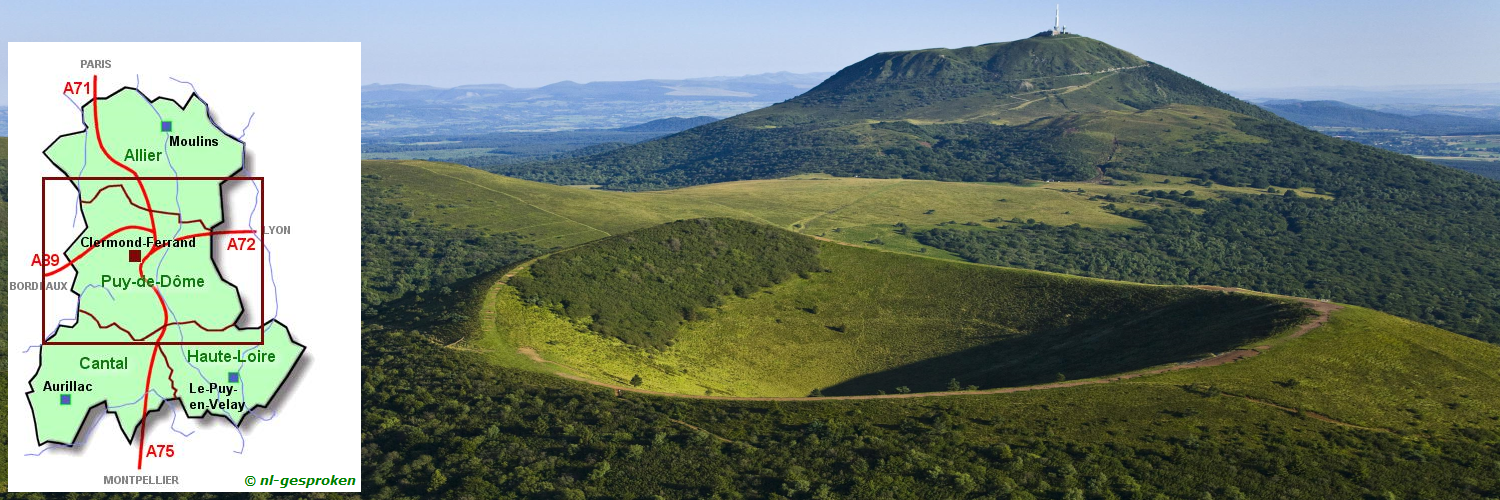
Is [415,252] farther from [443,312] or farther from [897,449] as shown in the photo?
[897,449]

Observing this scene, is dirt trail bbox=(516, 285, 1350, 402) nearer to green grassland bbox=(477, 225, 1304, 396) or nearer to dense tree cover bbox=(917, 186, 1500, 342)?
green grassland bbox=(477, 225, 1304, 396)

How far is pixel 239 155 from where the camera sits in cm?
1773

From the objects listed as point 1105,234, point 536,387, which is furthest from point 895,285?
point 1105,234

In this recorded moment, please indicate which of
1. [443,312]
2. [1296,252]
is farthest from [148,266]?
[1296,252]

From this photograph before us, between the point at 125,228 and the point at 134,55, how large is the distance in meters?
3.30

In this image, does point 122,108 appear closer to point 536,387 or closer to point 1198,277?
point 536,387

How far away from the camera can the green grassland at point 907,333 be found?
6306cm

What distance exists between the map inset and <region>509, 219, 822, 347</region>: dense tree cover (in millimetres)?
52562

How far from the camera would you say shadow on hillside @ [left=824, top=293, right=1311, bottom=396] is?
6022cm

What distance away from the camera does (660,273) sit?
84562 millimetres

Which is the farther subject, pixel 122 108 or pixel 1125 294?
pixel 1125 294

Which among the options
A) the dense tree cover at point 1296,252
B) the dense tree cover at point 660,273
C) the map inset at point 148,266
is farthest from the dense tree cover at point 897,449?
the dense tree cover at point 1296,252

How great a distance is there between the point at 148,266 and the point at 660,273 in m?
66.8

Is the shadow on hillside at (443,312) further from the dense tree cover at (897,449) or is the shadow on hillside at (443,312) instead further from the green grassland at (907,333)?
the dense tree cover at (897,449)
